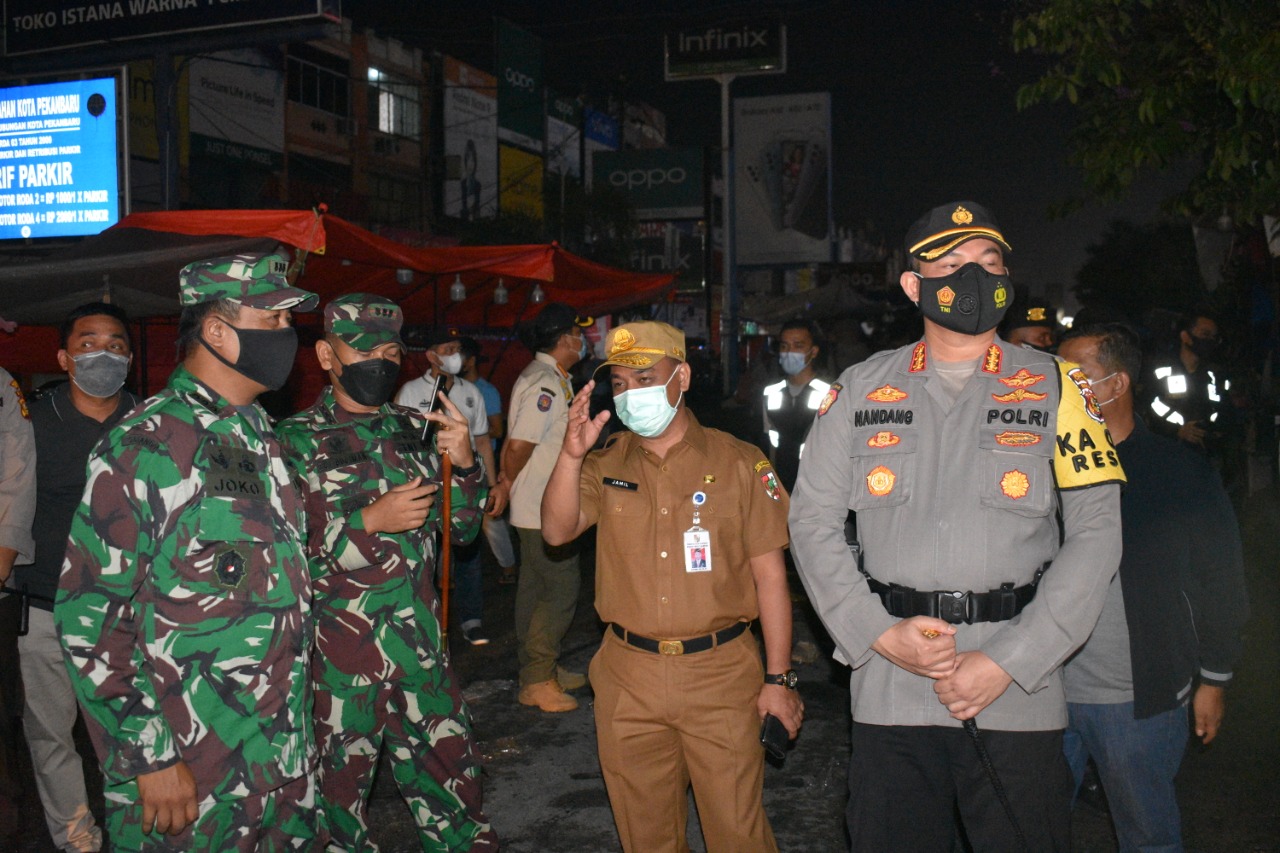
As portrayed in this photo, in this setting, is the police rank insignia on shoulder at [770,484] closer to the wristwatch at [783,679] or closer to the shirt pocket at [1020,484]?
the wristwatch at [783,679]

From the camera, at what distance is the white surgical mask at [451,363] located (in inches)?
294

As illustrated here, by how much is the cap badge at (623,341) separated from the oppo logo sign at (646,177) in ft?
113

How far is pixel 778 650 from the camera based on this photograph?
331 cm

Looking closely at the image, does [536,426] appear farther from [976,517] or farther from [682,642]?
[976,517]

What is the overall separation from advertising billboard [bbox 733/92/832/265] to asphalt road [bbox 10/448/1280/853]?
26458 millimetres

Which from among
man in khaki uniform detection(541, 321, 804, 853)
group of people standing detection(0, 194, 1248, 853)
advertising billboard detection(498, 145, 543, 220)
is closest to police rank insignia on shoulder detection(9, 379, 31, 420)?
group of people standing detection(0, 194, 1248, 853)

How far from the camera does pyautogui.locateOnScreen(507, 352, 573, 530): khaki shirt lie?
6.25 meters

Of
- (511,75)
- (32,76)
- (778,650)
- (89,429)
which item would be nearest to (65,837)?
(89,429)

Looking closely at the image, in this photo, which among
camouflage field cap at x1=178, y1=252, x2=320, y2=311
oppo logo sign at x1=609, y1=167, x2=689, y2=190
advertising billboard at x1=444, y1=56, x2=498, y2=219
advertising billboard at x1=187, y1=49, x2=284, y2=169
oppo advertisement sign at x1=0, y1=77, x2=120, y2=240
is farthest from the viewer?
oppo logo sign at x1=609, y1=167, x2=689, y2=190

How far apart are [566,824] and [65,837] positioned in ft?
6.86

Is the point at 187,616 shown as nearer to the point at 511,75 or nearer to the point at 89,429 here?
the point at 89,429

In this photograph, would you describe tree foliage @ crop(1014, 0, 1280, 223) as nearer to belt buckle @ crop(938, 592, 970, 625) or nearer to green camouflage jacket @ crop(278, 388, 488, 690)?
belt buckle @ crop(938, 592, 970, 625)

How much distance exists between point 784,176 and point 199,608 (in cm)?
3125

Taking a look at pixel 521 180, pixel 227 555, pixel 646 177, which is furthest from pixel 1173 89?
pixel 521 180
